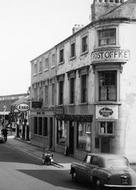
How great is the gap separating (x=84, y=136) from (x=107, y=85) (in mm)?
5202

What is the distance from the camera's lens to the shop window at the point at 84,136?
33.1 meters

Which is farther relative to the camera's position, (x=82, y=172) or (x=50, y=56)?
(x=50, y=56)

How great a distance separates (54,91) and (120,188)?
24.2m

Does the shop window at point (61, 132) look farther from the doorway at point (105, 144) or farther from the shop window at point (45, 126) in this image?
the doorway at point (105, 144)

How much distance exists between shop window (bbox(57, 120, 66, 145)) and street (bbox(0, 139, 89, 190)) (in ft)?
27.8

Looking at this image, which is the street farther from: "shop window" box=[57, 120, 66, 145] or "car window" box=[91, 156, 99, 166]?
"shop window" box=[57, 120, 66, 145]

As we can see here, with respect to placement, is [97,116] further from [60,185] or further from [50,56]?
[50,56]

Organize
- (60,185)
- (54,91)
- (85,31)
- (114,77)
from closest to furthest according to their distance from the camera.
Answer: (60,185) → (114,77) → (85,31) → (54,91)

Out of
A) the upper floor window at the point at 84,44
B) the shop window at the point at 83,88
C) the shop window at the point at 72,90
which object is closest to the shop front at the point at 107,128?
the shop window at the point at 83,88

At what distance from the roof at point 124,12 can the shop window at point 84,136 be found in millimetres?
8423

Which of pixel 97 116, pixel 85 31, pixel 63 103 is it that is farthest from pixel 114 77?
pixel 63 103

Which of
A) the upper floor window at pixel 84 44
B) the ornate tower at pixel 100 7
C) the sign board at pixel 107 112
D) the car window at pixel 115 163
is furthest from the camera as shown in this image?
the ornate tower at pixel 100 7

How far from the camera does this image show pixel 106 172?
752 inches

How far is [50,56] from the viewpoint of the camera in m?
44.7
